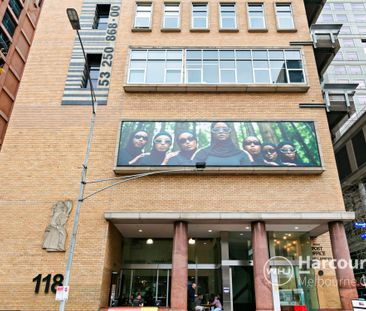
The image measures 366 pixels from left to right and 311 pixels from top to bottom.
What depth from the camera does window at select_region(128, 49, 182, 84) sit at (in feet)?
68.1

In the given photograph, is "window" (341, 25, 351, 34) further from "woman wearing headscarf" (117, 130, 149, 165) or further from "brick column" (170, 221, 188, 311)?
"brick column" (170, 221, 188, 311)

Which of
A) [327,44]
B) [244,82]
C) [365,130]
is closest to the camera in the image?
[244,82]

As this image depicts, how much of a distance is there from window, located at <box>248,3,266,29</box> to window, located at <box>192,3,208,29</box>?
3.45 metres

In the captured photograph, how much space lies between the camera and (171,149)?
18188mm

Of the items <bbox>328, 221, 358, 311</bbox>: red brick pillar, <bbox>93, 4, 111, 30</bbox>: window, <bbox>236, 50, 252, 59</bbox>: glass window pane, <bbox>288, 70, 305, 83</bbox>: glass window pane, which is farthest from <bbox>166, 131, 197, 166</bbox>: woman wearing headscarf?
<bbox>93, 4, 111, 30</bbox>: window

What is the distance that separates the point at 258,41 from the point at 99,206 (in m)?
16.3

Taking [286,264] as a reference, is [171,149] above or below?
above

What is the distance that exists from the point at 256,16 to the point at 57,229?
68.8 ft

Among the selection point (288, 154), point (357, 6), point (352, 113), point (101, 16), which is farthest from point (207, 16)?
point (357, 6)

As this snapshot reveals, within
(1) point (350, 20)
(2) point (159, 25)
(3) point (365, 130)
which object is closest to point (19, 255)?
(2) point (159, 25)

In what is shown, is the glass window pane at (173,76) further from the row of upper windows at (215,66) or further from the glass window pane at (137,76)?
the glass window pane at (137,76)

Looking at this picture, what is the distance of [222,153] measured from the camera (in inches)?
708

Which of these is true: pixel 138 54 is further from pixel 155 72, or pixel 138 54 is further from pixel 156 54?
pixel 155 72

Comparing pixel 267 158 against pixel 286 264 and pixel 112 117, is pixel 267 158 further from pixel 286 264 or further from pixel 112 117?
pixel 112 117
